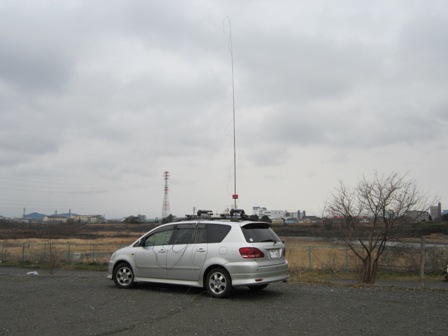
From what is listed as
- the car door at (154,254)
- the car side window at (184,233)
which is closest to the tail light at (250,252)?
the car side window at (184,233)

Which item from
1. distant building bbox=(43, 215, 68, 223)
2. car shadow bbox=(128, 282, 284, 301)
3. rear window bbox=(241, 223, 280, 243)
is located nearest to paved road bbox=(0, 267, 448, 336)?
car shadow bbox=(128, 282, 284, 301)

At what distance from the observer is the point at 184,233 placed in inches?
389

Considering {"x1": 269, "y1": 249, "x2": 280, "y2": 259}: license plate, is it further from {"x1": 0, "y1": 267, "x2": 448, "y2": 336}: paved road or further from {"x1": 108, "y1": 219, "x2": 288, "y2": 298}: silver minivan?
{"x1": 0, "y1": 267, "x2": 448, "y2": 336}: paved road

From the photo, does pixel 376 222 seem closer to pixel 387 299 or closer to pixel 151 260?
pixel 387 299

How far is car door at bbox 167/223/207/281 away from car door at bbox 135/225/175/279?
0.18 meters

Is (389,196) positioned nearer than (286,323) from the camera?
No

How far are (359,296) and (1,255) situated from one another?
31.8 metres

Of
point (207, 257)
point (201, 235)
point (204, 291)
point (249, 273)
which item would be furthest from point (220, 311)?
point (201, 235)

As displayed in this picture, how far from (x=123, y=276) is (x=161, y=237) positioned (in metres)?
1.39

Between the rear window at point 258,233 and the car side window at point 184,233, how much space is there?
132 centimetres

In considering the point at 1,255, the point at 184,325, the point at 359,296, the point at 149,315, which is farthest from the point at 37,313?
the point at 1,255

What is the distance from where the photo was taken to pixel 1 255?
3344 cm

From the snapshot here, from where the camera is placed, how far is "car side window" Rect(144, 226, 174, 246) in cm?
1011

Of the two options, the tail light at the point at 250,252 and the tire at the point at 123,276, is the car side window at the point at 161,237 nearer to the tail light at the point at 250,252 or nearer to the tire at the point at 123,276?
the tire at the point at 123,276
